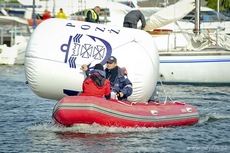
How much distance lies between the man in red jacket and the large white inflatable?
15.2 inches

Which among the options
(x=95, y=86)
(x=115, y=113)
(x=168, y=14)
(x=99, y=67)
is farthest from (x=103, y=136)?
(x=168, y=14)

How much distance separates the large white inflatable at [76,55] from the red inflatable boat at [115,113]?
24.2 inches

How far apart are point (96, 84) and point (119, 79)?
25.7 inches

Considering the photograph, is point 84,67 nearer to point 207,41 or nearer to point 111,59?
point 111,59

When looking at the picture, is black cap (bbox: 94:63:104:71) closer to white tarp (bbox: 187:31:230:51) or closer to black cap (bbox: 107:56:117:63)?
black cap (bbox: 107:56:117:63)

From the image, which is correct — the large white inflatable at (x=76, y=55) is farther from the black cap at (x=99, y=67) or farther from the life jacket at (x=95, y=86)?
the life jacket at (x=95, y=86)

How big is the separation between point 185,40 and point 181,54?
2417 millimetres

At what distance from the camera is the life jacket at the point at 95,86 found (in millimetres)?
14250

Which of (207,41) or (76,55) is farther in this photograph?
(207,41)

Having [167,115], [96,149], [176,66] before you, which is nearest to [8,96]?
[176,66]

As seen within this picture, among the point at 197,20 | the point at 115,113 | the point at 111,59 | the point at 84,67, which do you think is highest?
the point at 197,20

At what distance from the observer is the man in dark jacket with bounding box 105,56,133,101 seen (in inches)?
575

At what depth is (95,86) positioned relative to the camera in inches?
564

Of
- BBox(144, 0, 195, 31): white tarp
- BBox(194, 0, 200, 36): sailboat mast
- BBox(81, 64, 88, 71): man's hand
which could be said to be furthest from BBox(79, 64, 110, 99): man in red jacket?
BBox(144, 0, 195, 31): white tarp
